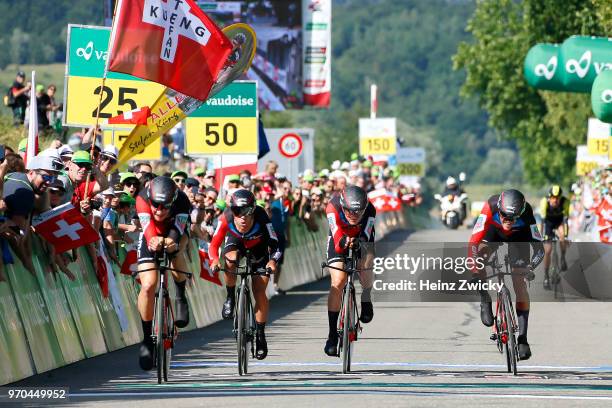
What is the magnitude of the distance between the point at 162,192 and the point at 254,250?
5.14 feet

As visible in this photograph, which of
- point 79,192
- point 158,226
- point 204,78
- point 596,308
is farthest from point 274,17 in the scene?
point 158,226

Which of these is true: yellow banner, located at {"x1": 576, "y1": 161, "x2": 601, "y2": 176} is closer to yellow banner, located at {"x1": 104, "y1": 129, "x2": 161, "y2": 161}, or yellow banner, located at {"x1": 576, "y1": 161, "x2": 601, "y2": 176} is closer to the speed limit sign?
the speed limit sign

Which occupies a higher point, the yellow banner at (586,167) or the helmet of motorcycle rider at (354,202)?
the helmet of motorcycle rider at (354,202)

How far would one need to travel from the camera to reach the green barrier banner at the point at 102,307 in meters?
16.2

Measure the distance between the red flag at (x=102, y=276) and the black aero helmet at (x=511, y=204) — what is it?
4.28 meters

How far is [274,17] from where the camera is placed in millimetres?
43125

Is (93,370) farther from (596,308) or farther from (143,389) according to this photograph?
(596,308)

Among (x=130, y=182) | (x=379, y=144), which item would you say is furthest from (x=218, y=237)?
(x=379, y=144)

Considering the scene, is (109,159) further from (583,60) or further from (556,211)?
(583,60)

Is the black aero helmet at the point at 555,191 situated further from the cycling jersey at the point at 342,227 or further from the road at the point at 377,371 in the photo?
the cycling jersey at the point at 342,227

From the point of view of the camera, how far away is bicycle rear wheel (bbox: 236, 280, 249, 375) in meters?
14.2

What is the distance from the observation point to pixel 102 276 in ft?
54.3

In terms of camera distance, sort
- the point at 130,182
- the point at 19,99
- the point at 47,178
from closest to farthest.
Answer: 1. the point at 47,178
2. the point at 130,182
3. the point at 19,99

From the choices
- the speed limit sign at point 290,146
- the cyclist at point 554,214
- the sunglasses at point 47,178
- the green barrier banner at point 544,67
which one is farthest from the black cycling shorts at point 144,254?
the speed limit sign at point 290,146
